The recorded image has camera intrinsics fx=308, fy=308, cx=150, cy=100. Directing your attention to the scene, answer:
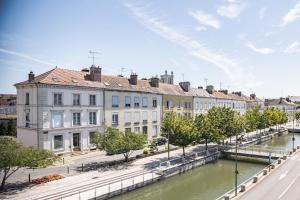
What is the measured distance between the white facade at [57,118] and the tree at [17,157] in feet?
35.7

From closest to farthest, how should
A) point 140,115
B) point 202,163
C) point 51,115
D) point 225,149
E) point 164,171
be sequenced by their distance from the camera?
1. point 164,171
2. point 51,115
3. point 202,163
4. point 225,149
5. point 140,115

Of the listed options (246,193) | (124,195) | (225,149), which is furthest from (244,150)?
(124,195)

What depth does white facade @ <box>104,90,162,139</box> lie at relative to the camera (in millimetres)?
46256

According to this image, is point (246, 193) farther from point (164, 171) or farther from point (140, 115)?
point (140, 115)

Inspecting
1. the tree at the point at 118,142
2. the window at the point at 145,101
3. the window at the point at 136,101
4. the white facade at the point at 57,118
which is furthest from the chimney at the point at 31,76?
the window at the point at 145,101

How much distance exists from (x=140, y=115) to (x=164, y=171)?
62.6 ft

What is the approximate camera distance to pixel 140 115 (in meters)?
51.6

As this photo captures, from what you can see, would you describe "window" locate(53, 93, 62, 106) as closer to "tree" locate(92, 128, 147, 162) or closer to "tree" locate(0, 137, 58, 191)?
"tree" locate(92, 128, 147, 162)

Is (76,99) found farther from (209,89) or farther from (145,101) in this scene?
(209,89)

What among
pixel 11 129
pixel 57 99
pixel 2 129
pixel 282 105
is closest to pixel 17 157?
pixel 57 99

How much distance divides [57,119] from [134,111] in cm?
1457

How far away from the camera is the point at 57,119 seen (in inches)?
1533

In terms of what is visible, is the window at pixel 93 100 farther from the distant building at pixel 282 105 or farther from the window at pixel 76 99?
the distant building at pixel 282 105

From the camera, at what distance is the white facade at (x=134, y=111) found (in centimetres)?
4626
